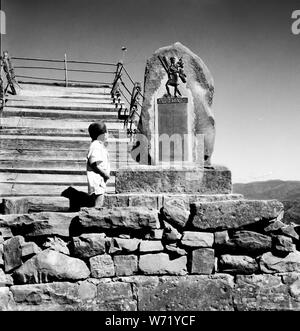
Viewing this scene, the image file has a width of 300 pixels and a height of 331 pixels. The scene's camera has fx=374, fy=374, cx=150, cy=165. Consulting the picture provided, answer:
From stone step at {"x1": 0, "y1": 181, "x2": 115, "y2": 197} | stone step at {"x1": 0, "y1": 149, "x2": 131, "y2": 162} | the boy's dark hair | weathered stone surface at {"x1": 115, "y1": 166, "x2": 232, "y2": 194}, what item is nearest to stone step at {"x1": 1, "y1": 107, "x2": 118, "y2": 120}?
stone step at {"x1": 0, "y1": 149, "x2": 131, "y2": 162}

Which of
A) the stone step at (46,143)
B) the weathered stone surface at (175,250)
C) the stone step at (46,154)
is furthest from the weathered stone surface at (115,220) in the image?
the stone step at (46,143)

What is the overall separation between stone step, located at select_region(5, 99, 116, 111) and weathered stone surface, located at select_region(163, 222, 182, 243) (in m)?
9.14

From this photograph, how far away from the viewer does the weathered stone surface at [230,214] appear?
11.0ft

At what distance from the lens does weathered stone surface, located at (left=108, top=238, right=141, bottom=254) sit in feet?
10.8

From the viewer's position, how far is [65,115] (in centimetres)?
1121

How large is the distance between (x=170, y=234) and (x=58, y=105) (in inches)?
374

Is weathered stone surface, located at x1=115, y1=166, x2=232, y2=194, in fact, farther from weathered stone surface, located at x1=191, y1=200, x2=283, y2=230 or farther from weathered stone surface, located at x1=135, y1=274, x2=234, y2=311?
weathered stone surface, located at x1=135, y1=274, x2=234, y2=311

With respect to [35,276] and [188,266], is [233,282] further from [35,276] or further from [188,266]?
[35,276]

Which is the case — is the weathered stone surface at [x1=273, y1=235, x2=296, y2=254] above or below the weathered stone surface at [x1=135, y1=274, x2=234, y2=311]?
above

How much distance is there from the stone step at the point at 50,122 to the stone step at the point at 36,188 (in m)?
3.00

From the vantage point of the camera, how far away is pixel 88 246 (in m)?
3.26

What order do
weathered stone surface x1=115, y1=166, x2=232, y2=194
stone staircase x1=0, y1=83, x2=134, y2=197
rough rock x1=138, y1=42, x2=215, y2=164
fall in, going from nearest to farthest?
weathered stone surface x1=115, y1=166, x2=232, y2=194 < rough rock x1=138, y1=42, x2=215, y2=164 < stone staircase x1=0, y1=83, x2=134, y2=197

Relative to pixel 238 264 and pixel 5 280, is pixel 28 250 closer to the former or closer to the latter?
pixel 5 280
